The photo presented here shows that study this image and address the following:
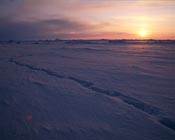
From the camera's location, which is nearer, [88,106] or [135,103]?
[88,106]

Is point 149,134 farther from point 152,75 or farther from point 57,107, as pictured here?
point 152,75

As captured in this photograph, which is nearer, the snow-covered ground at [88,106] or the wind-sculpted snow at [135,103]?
the snow-covered ground at [88,106]

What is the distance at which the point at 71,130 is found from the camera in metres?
3.83

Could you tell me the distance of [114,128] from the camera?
3912 millimetres

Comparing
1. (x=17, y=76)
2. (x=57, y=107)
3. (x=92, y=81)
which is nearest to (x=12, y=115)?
(x=57, y=107)

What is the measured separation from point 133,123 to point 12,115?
7.52 ft

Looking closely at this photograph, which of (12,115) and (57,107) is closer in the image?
(12,115)

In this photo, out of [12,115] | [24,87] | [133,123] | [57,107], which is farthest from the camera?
[24,87]

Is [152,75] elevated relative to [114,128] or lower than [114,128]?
elevated

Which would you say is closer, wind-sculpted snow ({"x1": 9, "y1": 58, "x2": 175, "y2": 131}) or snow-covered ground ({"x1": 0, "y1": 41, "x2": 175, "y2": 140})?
snow-covered ground ({"x1": 0, "y1": 41, "x2": 175, "y2": 140})

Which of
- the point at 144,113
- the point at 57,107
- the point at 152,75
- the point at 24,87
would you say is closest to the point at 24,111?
the point at 57,107

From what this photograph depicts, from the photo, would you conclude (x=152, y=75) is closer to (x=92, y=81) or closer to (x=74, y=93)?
(x=92, y=81)

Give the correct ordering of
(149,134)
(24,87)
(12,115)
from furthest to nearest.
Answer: (24,87) < (12,115) < (149,134)

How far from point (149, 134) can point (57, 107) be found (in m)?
2.01
